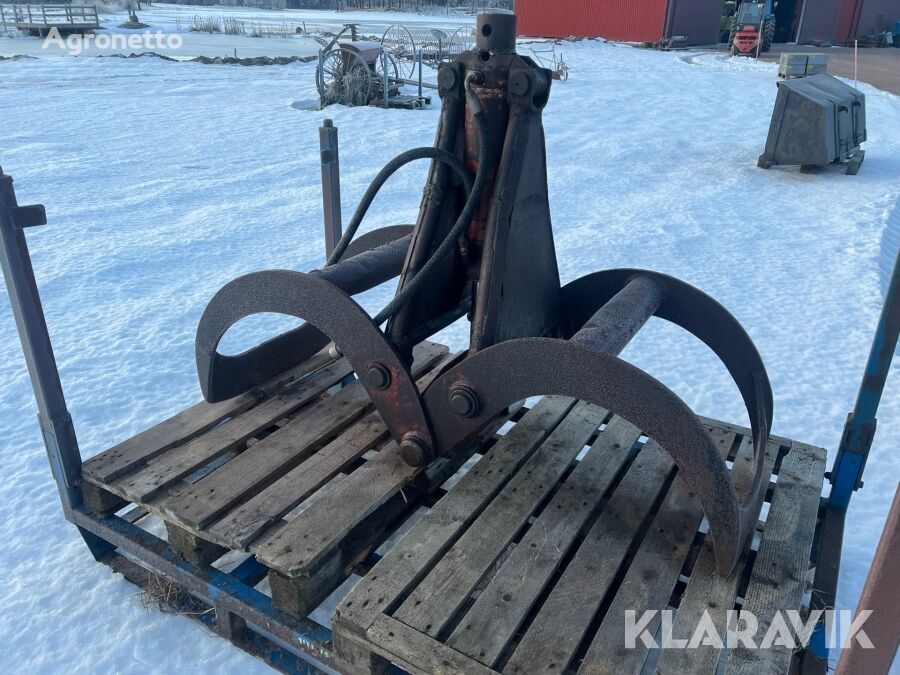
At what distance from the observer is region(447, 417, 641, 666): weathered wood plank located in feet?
6.17

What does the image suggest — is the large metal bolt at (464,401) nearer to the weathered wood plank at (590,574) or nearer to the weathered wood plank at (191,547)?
the weathered wood plank at (590,574)

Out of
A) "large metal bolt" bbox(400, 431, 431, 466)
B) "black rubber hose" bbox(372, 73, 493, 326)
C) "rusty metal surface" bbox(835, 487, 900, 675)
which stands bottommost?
"large metal bolt" bbox(400, 431, 431, 466)

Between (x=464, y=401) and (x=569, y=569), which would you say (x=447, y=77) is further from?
(x=569, y=569)

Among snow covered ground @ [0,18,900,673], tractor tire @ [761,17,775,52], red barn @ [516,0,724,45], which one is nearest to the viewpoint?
snow covered ground @ [0,18,900,673]

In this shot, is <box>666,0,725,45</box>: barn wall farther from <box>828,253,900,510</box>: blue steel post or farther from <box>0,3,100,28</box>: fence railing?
<box>828,253,900,510</box>: blue steel post

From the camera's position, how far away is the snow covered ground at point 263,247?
2.64 metres

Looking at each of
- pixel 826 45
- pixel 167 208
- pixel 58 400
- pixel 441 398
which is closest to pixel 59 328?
pixel 58 400

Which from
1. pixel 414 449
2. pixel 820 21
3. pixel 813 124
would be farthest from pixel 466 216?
pixel 820 21

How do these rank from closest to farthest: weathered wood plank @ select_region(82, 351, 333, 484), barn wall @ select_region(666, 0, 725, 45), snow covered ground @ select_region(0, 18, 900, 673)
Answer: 1. weathered wood plank @ select_region(82, 351, 333, 484)
2. snow covered ground @ select_region(0, 18, 900, 673)
3. barn wall @ select_region(666, 0, 725, 45)

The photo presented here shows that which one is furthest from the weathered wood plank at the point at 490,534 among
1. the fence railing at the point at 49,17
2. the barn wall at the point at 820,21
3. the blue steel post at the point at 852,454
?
the barn wall at the point at 820,21

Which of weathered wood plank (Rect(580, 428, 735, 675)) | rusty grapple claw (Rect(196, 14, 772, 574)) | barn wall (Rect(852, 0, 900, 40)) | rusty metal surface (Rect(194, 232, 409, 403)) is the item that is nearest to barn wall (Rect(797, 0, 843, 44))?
barn wall (Rect(852, 0, 900, 40))

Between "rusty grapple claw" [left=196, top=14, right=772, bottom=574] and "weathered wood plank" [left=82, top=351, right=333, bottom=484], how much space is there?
97 millimetres

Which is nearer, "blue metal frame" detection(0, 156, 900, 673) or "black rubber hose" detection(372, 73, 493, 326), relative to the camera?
"blue metal frame" detection(0, 156, 900, 673)

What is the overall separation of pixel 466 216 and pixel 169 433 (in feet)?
4.77
